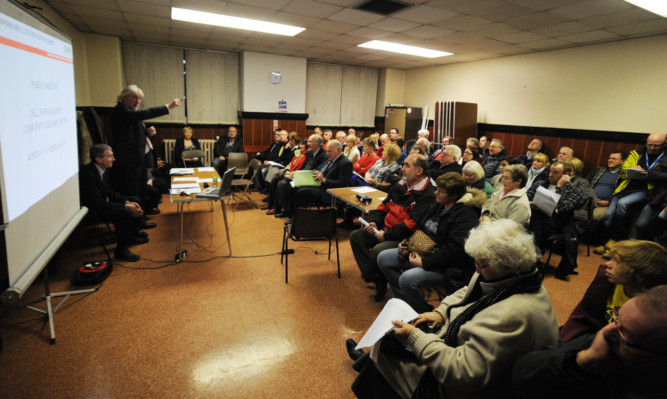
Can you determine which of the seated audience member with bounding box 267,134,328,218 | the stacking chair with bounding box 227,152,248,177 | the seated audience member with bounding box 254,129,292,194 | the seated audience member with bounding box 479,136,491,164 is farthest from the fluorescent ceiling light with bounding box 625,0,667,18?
the stacking chair with bounding box 227,152,248,177

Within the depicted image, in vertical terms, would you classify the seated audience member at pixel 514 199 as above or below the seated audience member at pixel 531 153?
below

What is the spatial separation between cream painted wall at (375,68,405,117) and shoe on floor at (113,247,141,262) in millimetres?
7616

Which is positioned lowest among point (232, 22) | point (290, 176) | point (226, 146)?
point (290, 176)

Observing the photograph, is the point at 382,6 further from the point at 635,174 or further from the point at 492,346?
the point at 492,346

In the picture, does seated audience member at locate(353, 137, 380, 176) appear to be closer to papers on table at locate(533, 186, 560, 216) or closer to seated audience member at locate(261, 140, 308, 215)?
seated audience member at locate(261, 140, 308, 215)

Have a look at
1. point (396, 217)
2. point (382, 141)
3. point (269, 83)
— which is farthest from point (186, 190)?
point (269, 83)

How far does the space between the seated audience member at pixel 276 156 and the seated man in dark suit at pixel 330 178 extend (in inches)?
76.7

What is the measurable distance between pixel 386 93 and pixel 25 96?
8.52 meters

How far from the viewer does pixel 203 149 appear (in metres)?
7.85

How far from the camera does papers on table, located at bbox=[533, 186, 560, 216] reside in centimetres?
338

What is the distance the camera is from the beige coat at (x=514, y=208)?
9.59 feet

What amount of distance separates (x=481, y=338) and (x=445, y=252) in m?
1.10

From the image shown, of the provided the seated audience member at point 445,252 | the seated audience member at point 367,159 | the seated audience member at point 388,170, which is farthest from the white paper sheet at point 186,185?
the seated audience member at point 445,252

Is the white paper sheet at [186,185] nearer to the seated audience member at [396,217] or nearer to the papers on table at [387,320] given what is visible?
the seated audience member at [396,217]
